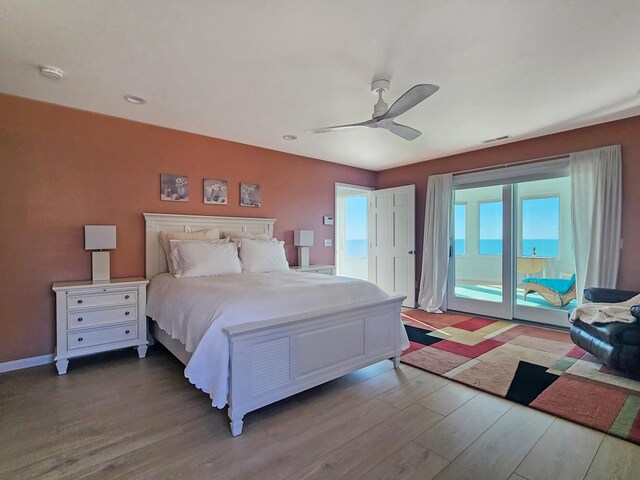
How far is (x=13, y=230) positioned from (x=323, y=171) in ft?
13.2

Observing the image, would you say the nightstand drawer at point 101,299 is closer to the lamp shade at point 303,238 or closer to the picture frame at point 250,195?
the picture frame at point 250,195

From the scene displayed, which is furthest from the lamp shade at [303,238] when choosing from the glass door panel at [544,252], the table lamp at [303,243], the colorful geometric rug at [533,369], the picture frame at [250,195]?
the glass door panel at [544,252]

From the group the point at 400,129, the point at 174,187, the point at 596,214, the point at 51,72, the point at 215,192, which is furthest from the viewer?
the point at 215,192

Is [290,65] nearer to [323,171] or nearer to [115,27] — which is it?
[115,27]

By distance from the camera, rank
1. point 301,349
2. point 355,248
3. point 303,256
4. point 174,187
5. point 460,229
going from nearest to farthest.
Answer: point 301,349
point 174,187
point 303,256
point 460,229
point 355,248

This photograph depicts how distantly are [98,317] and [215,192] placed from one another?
1973 millimetres

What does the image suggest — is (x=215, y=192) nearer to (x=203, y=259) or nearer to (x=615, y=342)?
(x=203, y=259)

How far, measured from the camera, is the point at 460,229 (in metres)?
5.19

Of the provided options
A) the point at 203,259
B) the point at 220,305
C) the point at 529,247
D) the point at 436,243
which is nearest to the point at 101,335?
the point at 203,259

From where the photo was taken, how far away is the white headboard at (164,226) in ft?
12.1

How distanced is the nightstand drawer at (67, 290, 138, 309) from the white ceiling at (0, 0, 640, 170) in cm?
187

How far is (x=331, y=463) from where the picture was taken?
174 centimetres

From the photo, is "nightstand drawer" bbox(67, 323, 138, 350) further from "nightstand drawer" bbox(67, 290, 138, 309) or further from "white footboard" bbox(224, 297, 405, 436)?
"white footboard" bbox(224, 297, 405, 436)

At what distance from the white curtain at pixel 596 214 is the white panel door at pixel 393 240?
2.24m
